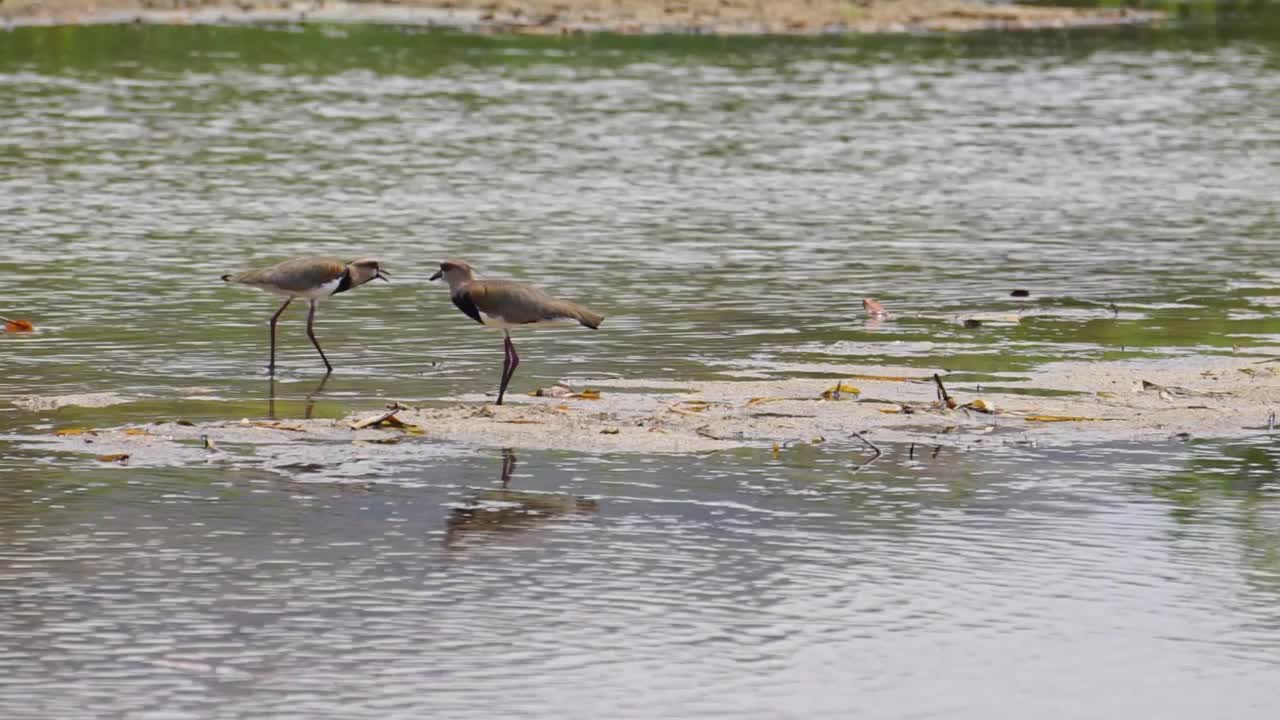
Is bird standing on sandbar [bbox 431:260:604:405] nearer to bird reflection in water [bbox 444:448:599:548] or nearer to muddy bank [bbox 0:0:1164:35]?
bird reflection in water [bbox 444:448:599:548]

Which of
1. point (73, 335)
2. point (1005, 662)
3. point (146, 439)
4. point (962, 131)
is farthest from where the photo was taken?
point (962, 131)

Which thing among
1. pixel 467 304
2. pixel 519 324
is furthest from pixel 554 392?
pixel 467 304

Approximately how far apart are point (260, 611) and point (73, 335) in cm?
682

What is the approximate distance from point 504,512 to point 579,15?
36822 mm

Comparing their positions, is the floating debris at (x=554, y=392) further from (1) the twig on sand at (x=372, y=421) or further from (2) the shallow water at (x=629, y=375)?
(1) the twig on sand at (x=372, y=421)

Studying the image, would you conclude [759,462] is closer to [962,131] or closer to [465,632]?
[465,632]

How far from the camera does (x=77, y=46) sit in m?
39.3

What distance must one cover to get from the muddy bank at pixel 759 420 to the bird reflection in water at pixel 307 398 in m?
0.31

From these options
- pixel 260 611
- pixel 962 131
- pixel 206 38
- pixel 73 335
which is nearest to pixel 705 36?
pixel 206 38

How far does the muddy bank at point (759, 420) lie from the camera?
11.8m

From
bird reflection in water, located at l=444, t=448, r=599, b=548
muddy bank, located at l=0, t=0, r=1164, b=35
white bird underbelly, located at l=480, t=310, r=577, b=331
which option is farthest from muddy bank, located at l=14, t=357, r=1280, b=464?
muddy bank, located at l=0, t=0, r=1164, b=35

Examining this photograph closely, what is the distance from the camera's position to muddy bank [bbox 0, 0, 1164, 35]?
44.8 meters

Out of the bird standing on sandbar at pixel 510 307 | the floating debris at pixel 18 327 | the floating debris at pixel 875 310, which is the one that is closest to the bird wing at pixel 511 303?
the bird standing on sandbar at pixel 510 307

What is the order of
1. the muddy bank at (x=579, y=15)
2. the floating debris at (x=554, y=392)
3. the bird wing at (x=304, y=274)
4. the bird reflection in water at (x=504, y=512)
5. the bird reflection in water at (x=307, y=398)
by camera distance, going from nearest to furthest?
the bird reflection in water at (x=504, y=512), the bird reflection in water at (x=307, y=398), the floating debris at (x=554, y=392), the bird wing at (x=304, y=274), the muddy bank at (x=579, y=15)
